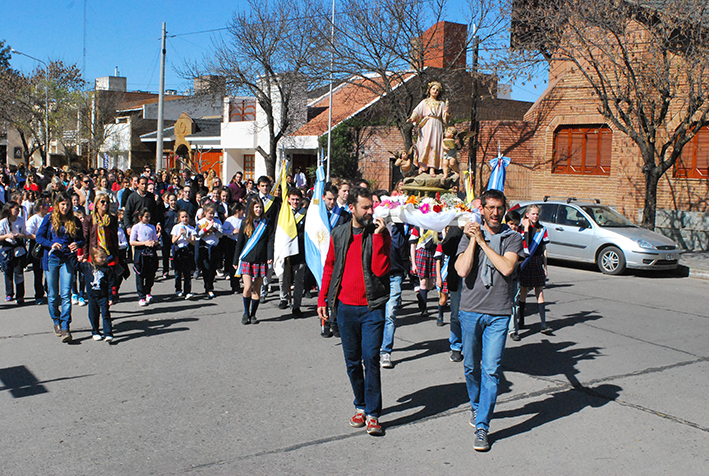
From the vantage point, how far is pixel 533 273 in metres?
8.26

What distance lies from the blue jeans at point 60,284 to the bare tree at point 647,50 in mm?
13462

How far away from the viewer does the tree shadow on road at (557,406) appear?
5.08m

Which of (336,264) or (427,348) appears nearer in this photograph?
(336,264)

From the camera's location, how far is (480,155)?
24.9 metres

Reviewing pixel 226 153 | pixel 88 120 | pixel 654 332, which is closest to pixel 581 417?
pixel 654 332

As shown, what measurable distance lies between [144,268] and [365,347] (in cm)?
582

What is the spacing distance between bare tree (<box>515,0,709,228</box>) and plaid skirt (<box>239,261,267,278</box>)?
11238 millimetres

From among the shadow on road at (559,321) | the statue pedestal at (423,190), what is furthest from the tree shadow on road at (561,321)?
the statue pedestal at (423,190)

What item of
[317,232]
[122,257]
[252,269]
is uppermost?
[317,232]

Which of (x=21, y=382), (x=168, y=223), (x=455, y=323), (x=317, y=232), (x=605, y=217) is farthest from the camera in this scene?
(x=605, y=217)

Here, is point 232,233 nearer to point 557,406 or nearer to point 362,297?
point 362,297

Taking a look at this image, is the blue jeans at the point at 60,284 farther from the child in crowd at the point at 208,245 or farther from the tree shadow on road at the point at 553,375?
the tree shadow on road at the point at 553,375

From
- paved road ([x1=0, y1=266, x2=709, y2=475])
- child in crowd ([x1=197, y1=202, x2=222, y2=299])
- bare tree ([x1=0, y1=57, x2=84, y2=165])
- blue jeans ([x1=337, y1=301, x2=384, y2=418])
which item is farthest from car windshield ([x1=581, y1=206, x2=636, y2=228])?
bare tree ([x1=0, y1=57, x2=84, y2=165])

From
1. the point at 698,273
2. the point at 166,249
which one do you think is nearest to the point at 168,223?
the point at 166,249
